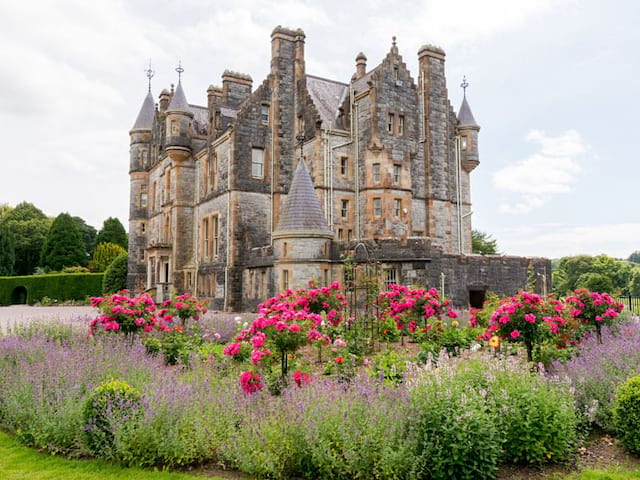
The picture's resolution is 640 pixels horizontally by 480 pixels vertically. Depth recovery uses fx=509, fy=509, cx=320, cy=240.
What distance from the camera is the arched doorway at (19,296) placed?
150 feet

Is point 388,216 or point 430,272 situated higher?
point 388,216

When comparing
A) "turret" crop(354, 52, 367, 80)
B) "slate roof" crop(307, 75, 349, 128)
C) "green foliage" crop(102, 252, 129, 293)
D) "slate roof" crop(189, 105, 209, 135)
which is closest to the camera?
"slate roof" crop(307, 75, 349, 128)

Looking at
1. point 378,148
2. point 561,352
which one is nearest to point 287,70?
point 378,148

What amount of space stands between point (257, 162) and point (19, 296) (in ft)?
102

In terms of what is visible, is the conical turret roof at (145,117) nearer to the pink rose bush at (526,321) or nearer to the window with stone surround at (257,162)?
the window with stone surround at (257,162)

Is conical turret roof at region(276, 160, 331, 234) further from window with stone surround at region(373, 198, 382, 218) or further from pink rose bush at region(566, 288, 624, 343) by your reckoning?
pink rose bush at region(566, 288, 624, 343)

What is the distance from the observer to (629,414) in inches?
251

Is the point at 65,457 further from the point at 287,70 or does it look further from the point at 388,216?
the point at 287,70

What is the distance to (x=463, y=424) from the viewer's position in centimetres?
547

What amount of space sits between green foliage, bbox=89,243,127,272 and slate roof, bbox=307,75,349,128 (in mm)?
33200

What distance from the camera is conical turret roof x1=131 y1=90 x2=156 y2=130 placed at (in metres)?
41.8

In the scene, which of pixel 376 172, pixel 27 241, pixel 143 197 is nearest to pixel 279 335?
pixel 376 172

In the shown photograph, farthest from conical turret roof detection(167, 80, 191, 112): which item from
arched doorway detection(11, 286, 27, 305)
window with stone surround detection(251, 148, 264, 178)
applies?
arched doorway detection(11, 286, 27, 305)

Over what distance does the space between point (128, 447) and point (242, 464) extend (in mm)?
1520
